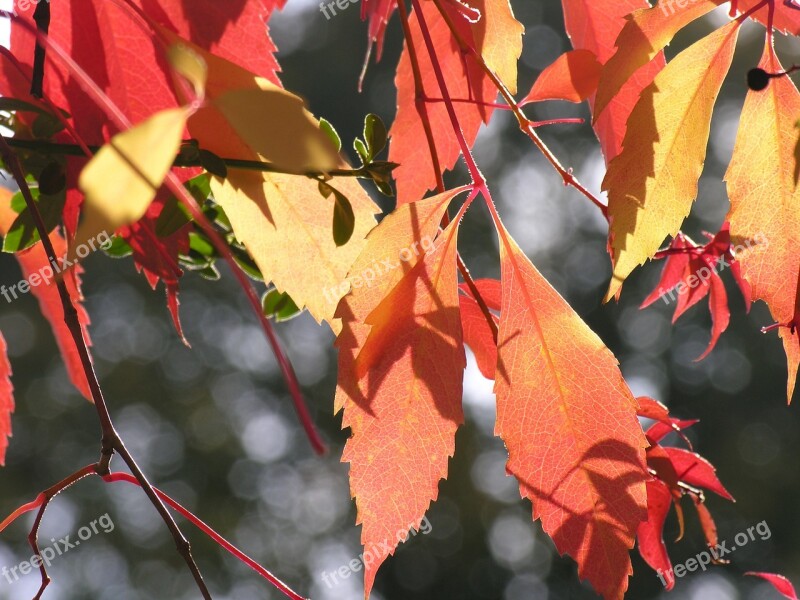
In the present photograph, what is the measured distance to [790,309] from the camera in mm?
376

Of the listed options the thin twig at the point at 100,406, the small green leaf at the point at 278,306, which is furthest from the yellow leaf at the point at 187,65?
the small green leaf at the point at 278,306

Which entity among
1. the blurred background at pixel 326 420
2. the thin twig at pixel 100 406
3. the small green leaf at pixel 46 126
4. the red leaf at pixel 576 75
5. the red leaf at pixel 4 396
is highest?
the small green leaf at pixel 46 126

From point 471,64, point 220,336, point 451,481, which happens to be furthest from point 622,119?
point 220,336

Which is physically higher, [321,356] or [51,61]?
[51,61]

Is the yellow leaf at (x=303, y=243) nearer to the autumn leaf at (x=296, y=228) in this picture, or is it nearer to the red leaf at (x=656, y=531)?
the autumn leaf at (x=296, y=228)

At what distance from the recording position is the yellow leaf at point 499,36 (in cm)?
44

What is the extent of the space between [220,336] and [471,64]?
5.71 m

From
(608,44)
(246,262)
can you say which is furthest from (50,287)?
(608,44)

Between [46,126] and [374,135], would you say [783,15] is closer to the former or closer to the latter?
[374,135]

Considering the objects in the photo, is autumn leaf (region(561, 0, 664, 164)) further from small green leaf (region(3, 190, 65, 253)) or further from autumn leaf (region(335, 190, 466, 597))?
small green leaf (region(3, 190, 65, 253))

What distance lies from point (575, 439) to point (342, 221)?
0.13 metres

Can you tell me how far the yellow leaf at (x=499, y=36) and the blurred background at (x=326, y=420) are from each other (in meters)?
4.90

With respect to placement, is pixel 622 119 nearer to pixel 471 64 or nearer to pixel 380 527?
pixel 471 64

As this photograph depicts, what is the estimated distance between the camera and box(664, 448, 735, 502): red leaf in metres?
0.52
